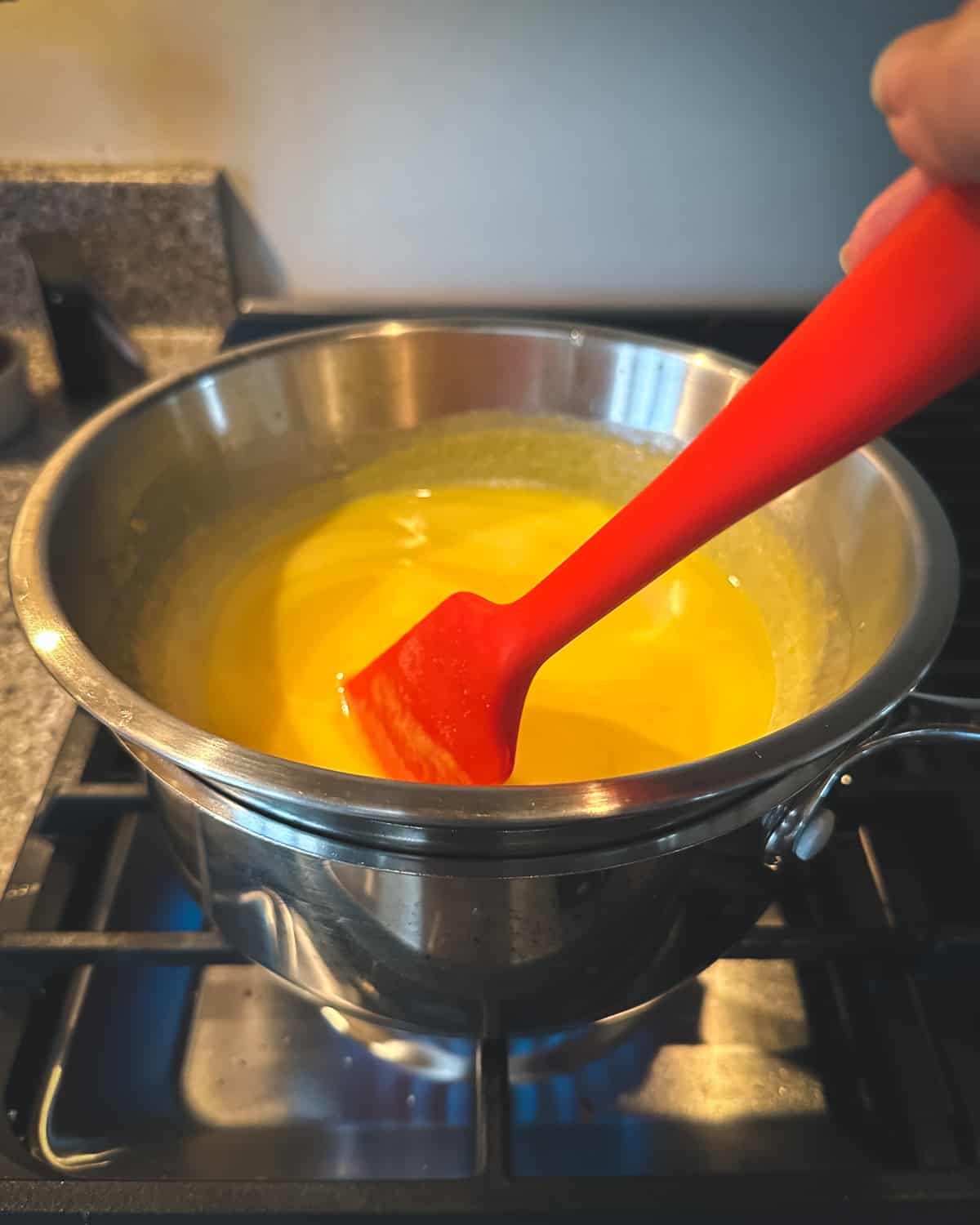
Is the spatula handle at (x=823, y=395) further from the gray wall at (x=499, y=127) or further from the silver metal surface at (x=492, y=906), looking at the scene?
the gray wall at (x=499, y=127)

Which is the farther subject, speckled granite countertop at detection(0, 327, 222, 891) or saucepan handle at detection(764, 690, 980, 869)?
speckled granite countertop at detection(0, 327, 222, 891)

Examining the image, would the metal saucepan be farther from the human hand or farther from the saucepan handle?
the human hand

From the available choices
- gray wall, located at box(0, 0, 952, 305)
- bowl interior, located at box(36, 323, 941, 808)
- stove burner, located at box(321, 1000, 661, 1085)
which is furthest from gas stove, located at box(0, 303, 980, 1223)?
gray wall, located at box(0, 0, 952, 305)

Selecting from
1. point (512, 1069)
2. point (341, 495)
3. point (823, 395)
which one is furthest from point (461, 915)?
point (341, 495)

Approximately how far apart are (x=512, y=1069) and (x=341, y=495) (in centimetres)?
52

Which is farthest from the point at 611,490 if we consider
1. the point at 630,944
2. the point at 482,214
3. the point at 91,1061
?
the point at 91,1061

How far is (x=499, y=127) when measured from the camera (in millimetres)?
942

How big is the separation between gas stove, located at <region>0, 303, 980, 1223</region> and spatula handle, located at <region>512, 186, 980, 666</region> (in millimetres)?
212

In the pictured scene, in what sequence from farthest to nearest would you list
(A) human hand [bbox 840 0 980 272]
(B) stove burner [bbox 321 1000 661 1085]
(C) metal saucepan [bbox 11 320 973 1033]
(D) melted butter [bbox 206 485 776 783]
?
(D) melted butter [bbox 206 485 776 783]
(B) stove burner [bbox 321 1000 661 1085]
(C) metal saucepan [bbox 11 320 973 1033]
(A) human hand [bbox 840 0 980 272]

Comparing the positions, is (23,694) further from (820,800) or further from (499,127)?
(499,127)

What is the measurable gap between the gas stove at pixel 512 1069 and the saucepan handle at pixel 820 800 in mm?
78

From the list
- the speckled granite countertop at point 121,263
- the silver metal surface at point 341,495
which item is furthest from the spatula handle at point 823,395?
the speckled granite countertop at point 121,263

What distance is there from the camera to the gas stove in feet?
1.50

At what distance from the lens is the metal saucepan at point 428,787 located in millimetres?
415
